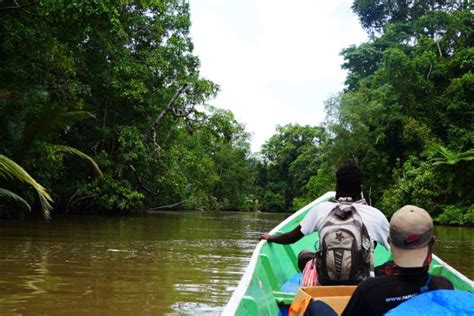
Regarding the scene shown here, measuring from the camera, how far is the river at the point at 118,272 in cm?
461

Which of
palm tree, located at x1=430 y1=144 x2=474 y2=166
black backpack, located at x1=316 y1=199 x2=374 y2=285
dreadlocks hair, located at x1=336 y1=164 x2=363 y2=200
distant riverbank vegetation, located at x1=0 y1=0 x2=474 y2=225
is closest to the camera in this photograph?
black backpack, located at x1=316 y1=199 x2=374 y2=285

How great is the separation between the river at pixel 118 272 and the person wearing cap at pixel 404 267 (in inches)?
113

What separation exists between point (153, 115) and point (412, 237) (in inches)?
707

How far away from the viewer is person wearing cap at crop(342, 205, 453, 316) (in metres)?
1.82

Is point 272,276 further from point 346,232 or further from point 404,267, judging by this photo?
point 404,267

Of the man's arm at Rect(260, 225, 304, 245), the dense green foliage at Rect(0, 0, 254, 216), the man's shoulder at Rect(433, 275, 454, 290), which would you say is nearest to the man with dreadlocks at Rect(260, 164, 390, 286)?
the man's arm at Rect(260, 225, 304, 245)

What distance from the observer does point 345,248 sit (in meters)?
2.95

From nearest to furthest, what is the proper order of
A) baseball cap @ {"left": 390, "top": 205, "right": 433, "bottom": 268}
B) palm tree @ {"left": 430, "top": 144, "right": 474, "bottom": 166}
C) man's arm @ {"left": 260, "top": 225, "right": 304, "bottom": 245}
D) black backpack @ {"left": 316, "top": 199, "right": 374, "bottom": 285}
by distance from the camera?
baseball cap @ {"left": 390, "top": 205, "right": 433, "bottom": 268} < black backpack @ {"left": 316, "top": 199, "right": 374, "bottom": 285} < man's arm @ {"left": 260, "top": 225, "right": 304, "bottom": 245} < palm tree @ {"left": 430, "top": 144, "right": 474, "bottom": 166}

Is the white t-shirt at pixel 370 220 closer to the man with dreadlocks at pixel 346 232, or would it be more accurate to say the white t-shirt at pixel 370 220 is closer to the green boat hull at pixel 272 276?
the man with dreadlocks at pixel 346 232

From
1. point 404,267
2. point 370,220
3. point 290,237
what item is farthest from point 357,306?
point 290,237

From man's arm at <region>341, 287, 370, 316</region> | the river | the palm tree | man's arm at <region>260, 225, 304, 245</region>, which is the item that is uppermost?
the palm tree

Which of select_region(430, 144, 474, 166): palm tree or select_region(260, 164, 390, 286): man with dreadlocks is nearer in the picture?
select_region(260, 164, 390, 286): man with dreadlocks

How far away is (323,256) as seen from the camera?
3051 millimetres

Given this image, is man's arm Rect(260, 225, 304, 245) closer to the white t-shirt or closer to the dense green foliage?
the white t-shirt
